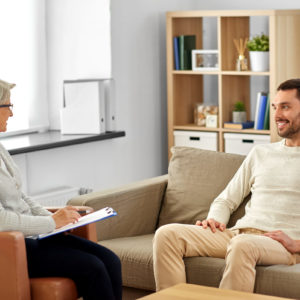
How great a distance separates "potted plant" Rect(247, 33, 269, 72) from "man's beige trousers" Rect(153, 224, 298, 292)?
78.4 inches

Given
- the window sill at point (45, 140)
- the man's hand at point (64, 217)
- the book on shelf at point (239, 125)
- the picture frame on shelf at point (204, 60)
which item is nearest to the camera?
the man's hand at point (64, 217)

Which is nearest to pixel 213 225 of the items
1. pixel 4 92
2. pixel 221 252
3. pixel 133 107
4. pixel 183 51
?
pixel 221 252

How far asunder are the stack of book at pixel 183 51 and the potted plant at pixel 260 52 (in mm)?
482

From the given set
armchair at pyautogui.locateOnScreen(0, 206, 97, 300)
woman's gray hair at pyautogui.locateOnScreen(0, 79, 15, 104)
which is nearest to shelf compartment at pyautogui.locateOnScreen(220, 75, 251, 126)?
woman's gray hair at pyautogui.locateOnScreen(0, 79, 15, 104)

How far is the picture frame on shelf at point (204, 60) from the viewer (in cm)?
527

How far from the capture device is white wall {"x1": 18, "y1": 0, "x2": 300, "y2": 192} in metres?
4.86

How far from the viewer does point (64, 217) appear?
305cm

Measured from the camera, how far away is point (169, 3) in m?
5.53

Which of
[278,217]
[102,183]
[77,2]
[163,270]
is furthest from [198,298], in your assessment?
[77,2]

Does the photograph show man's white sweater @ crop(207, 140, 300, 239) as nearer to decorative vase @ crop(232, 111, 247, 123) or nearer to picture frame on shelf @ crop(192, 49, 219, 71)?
decorative vase @ crop(232, 111, 247, 123)

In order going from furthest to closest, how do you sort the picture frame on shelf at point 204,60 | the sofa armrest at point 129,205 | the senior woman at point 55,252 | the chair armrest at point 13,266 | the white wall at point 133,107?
the picture frame on shelf at point 204,60 < the white wall at point 133,107 < the sofa armrest at point 129,205 < the senior woman at point 55,252 < the chair armrest at point 13,266

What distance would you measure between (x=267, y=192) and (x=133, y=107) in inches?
83.9

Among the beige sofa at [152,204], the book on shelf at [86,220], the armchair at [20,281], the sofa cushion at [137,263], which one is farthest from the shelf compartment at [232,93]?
the armchair at [20,281]

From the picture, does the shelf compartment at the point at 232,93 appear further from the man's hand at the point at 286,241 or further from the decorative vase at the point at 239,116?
the man's hand at the point at 286,241
